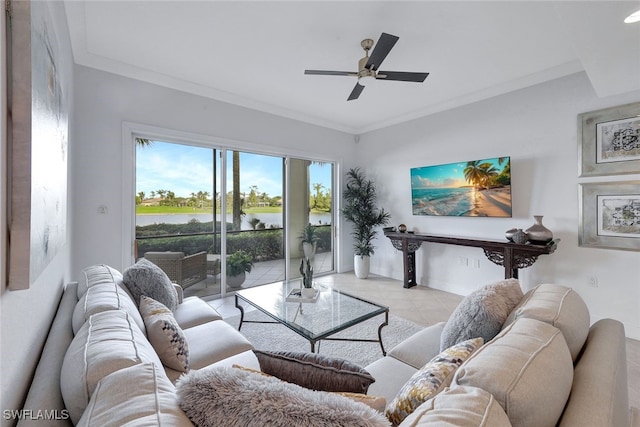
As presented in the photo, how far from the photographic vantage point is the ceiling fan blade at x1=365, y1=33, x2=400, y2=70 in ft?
6.24

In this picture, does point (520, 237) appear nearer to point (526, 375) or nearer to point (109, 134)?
point (526, 375)

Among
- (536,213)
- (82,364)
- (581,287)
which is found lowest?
(581,287)

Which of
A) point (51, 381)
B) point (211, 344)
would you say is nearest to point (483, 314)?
point (211, 344)

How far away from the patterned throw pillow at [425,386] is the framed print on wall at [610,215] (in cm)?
297

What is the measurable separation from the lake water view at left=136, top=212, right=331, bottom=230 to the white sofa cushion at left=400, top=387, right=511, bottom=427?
3.51 m

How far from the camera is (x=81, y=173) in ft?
9.19

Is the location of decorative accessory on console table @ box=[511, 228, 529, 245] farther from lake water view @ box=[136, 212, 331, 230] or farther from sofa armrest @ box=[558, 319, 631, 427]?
lake water view @ box=[136, 212, 331, 230]

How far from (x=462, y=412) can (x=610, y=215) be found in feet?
11.3

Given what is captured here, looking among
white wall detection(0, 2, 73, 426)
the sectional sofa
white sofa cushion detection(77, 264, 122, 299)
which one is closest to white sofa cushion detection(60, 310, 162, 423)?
the sectional sofa

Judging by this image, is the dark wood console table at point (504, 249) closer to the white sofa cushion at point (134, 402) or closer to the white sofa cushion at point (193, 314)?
the white sofa cushion at point (193, 314)

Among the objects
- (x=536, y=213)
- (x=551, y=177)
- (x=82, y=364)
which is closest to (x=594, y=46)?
(x=551, y=177)

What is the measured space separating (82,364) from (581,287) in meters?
4.20

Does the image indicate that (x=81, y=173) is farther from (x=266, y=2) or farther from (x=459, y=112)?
(x=459, y=112)

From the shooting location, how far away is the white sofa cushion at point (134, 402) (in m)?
0.58
